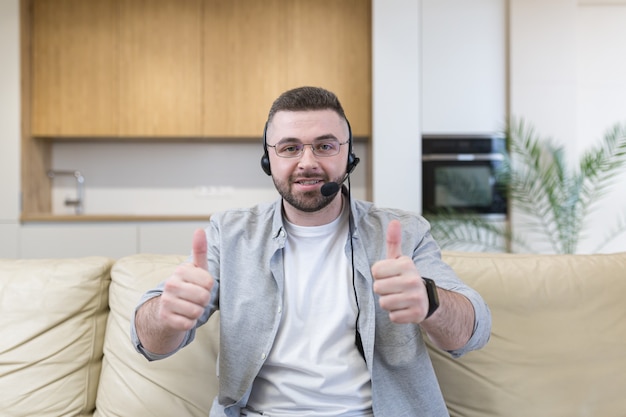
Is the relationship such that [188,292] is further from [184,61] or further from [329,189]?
[184,61]

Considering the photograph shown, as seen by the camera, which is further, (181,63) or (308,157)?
(181,63)

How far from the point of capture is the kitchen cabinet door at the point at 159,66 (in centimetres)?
396

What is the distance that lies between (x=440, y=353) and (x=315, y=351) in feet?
1.22

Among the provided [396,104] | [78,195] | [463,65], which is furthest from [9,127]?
[463,65]

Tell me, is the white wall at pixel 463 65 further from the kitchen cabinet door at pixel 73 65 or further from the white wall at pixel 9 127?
the white wall at pixel 9 127

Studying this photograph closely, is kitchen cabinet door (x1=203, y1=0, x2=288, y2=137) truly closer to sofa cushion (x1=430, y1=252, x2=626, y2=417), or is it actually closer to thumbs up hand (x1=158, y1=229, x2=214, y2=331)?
sofa cushion (x1=430, y1=252, x2=626, y2=417)

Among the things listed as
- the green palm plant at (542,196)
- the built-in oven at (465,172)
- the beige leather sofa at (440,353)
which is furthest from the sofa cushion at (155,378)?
the built-in oven at (465,172)

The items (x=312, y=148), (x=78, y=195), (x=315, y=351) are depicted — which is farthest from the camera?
(x=78, y=195)

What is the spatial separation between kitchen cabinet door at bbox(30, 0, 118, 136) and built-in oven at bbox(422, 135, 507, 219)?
2175 millimetres

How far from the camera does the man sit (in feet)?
4.09

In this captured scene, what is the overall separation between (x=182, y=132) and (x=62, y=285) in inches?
101

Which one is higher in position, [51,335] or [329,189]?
[329,189]

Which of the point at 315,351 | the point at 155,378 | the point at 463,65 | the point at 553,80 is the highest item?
the point at 463,65

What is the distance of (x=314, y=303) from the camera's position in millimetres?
1342
